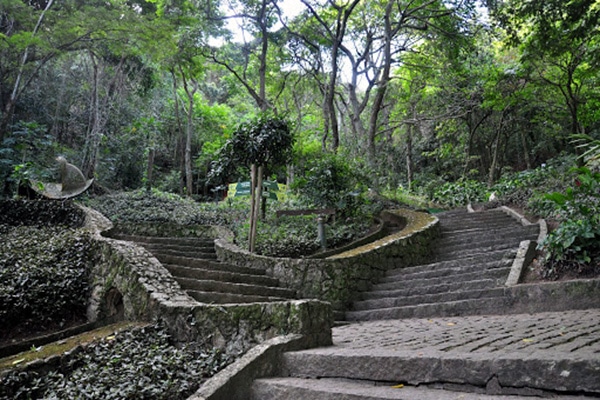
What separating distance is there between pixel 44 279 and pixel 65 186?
5.63 metres

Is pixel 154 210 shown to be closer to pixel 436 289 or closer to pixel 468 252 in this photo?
pixel 468 252

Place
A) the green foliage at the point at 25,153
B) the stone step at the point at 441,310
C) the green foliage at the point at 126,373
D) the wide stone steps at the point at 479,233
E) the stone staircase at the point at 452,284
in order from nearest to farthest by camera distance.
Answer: the green foliage at the point at 126,373, the stone step at the point at 441,310, the stone staircase at the point at 452,284, the wide stone steps at the point at 479,233, the green foliage at the point at 25,153

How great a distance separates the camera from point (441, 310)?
550cm

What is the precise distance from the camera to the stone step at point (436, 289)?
5883mm

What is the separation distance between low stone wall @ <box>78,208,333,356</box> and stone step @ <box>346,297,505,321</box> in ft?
6.75

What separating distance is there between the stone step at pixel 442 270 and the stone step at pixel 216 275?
6.91 ft

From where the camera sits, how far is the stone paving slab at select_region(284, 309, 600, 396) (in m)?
2.28

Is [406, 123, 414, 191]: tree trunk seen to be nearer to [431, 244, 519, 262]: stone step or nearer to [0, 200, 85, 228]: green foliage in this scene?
[431, 244, 519, 262]: stone step

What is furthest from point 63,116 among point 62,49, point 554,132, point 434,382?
point 554,132

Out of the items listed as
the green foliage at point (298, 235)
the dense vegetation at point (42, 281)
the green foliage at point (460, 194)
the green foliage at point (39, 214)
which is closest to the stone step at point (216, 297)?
the dense vegetation at point (42, 281)

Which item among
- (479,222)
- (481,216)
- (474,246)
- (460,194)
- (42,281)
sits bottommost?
(42,281)

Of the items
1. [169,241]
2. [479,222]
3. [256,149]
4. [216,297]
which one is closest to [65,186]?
[169,241]

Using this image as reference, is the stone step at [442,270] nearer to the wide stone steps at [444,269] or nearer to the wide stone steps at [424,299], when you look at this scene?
the wide stone steps at [444,269]

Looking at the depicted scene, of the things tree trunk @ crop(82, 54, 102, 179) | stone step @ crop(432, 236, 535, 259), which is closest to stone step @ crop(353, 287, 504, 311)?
stone step @ crop(432, 236, 535, 259)
